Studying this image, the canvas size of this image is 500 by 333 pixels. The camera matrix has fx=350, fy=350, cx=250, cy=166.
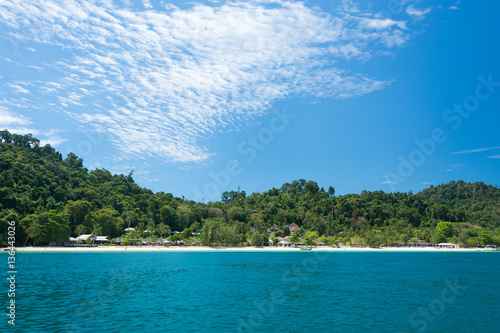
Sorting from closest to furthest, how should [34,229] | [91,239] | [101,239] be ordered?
[34,229], [91,239], [101,239]

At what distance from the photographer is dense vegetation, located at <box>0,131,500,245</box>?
10219cm

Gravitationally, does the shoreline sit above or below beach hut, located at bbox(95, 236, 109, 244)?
below

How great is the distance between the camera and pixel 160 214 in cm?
15500

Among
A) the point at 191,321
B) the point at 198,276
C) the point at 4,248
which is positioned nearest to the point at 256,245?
the point at 4,248

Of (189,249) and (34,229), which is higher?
(34,229)

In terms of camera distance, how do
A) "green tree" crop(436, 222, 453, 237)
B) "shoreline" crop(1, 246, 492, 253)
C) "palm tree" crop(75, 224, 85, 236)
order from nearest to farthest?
"shoreline" crop(1, 246, 492, 253)
"palm tree" crop(75, 224, 85, 236)
"green tree" crop(436, 222, 453, 237)

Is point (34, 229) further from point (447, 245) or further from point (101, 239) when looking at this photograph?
point (447, 245)

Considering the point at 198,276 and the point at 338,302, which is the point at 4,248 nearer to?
the point at 198,276

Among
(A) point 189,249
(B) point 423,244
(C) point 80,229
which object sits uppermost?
(C) point 80,229

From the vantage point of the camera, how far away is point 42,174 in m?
123

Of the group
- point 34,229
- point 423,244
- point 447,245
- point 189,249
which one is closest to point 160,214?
point 189,249

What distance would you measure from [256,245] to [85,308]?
110556mm

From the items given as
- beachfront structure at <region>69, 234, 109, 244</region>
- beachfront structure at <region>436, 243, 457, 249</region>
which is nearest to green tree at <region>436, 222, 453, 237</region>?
beachfront structure at <region>436, 243, 457, 249</region>

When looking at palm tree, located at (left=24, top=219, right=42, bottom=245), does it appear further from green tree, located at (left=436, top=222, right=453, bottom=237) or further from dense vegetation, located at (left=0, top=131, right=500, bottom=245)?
green tree, located at (left=436, top=222, right=453, bottom=237)
